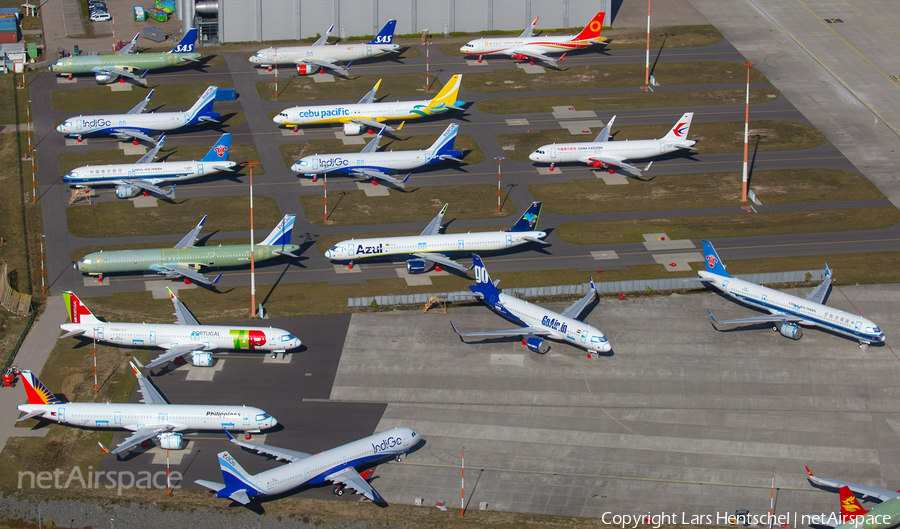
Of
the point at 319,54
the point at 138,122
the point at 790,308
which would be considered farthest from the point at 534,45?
the point at 790,308

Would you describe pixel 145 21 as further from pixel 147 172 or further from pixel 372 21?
pixel 147 172

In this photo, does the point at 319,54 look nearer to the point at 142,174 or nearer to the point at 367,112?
the point at 367,112

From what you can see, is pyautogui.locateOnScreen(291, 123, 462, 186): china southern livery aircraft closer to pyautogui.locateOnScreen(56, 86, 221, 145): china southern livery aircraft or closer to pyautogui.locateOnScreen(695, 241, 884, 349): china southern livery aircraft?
pyautogui.locateOnScreen(56, 86, 221, 145): china southern livery aircraft

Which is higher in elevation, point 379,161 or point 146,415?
point 379,161

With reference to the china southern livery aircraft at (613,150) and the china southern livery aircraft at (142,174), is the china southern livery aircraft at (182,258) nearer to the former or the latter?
the china southern livery aircraft at (142,174)

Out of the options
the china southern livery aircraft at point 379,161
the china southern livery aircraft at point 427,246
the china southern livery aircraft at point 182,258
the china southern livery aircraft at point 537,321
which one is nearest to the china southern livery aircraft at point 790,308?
the china southern livery aircraft at point 537,321
